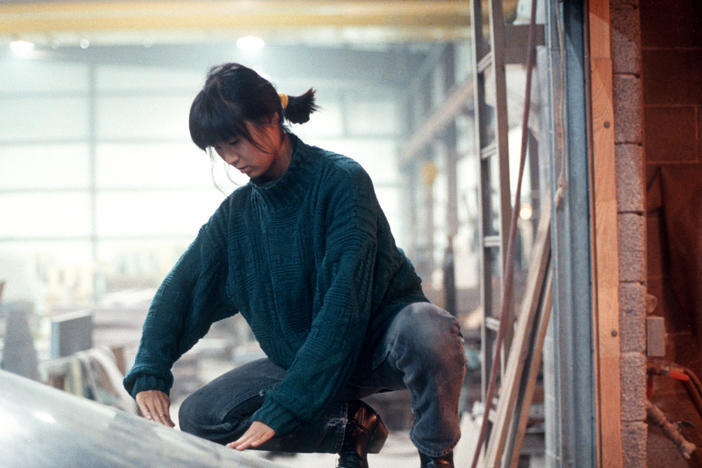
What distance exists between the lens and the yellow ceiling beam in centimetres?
334

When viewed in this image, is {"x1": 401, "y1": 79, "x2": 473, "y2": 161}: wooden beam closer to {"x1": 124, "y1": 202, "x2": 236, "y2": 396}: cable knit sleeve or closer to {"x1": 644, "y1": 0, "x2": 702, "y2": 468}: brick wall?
→ {"x1": 644, "y1": 0, "x2": 702, "y2": 468}: brick wall

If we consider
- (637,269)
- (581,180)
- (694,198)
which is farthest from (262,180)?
(694,198)

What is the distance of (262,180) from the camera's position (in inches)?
46.0

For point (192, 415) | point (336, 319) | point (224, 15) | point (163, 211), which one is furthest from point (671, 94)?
point (163, 211)

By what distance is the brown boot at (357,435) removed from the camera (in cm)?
123

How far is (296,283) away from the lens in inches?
45.8

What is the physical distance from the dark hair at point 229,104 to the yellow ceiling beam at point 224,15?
247cm

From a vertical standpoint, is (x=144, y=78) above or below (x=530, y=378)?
above

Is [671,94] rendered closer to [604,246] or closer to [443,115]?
[604,246]

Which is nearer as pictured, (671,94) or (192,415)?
(192,415)

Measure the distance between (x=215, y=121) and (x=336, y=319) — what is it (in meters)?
0.36

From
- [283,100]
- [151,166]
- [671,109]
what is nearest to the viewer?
[283,100]

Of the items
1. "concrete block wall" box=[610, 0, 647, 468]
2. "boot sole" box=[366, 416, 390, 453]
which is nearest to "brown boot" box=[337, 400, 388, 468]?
"boot sole" box=[366, 416, 390, 453]

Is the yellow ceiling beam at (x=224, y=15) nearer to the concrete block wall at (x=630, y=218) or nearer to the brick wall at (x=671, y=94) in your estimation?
the brick wall at (x=671, y=94)
